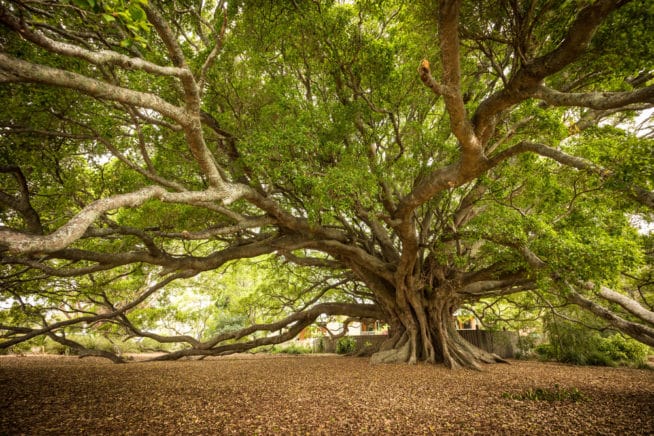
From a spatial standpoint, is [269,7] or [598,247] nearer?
[598,247]

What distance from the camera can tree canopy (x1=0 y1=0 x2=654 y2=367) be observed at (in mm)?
3242

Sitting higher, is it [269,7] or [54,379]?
[269,7]

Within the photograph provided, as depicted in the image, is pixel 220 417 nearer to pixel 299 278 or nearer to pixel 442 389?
pixel 442 389

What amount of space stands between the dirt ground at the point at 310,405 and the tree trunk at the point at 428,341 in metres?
2.05

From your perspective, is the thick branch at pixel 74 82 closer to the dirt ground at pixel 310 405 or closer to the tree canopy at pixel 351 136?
the tree canopy at pixel 351 136

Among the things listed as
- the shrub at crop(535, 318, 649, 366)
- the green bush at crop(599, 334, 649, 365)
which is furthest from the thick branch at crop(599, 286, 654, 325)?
the green bush at crop(599, 334, 649, 365)

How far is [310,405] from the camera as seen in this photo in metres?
3.70

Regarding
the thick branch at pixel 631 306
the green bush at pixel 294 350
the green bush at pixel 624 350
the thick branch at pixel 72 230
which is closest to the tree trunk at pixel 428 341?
the thick branch at pixel 631 306

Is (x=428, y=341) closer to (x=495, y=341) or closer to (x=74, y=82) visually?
(x=495, y=341)

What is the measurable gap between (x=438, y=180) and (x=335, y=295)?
27.1 feet

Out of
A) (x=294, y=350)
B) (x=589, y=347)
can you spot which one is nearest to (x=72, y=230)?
(x=589, y=347)

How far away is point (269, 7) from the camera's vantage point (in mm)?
5230

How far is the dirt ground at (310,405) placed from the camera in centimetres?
289

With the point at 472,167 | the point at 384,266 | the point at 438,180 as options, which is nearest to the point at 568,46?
the point at 472,167
